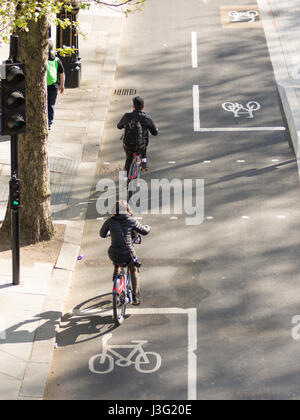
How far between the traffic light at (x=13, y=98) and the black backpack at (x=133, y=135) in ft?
11.2

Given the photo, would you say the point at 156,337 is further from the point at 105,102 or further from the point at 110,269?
the point at 105,102

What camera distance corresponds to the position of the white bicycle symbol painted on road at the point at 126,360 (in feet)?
34.2

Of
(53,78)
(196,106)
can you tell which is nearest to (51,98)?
(53,78)

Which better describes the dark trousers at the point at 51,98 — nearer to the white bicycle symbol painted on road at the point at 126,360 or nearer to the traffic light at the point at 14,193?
the traffic light at the point at 14,193

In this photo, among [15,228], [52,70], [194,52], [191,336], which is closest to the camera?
[191,336]

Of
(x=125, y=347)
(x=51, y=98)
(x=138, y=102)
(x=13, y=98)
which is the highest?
(x=13, y=98)

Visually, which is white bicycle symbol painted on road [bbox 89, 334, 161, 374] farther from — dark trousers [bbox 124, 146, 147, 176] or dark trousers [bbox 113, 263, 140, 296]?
dark trousers [bbox 124, 146, 147, 176]

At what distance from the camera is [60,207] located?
14.8 m

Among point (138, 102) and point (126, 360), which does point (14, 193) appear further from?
point (138, 102)

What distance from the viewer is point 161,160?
16.4 metres

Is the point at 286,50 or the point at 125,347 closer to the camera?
the point at 125,347

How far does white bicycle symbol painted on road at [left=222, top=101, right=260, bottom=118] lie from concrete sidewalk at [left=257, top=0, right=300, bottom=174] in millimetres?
684

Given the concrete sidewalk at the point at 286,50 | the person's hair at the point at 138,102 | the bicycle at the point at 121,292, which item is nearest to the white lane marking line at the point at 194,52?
the concrete sidewalk at the point at 286,50

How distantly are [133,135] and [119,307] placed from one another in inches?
159
